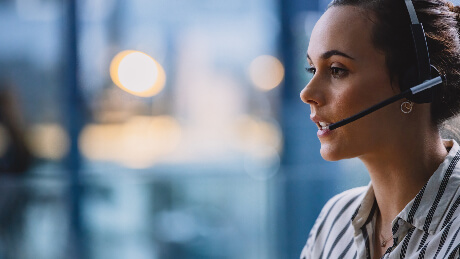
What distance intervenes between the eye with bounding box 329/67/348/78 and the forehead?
0.03 metres

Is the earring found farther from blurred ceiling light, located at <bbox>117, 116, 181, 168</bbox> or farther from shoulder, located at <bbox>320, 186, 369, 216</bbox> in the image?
blurred ceiling light, located at <bbox>117, 116, 181, 168</bbox>

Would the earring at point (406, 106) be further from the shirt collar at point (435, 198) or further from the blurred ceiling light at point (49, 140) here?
the blurred ceiling light at point (49, 140)

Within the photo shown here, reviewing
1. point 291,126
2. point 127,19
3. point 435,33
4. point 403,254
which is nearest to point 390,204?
point 403,254

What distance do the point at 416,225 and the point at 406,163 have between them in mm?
100

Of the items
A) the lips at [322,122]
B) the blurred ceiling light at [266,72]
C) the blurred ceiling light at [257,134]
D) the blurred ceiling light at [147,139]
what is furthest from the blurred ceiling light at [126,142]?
the lips at [322,122]

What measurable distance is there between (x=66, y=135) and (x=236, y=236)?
92cm

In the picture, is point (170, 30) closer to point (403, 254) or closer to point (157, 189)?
point (157, 189)

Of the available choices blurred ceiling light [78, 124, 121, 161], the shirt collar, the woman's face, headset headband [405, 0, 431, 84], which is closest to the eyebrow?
the woman's face

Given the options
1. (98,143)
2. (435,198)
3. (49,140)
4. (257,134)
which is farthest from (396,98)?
(49,140)

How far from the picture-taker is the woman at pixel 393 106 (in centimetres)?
96

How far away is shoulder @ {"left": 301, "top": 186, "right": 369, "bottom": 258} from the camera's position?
1144 millimetres

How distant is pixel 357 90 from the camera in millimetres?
976

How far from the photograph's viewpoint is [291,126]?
2.90 meters

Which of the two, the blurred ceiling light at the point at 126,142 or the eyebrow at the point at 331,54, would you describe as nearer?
the eyebrow at the point at 331,54
